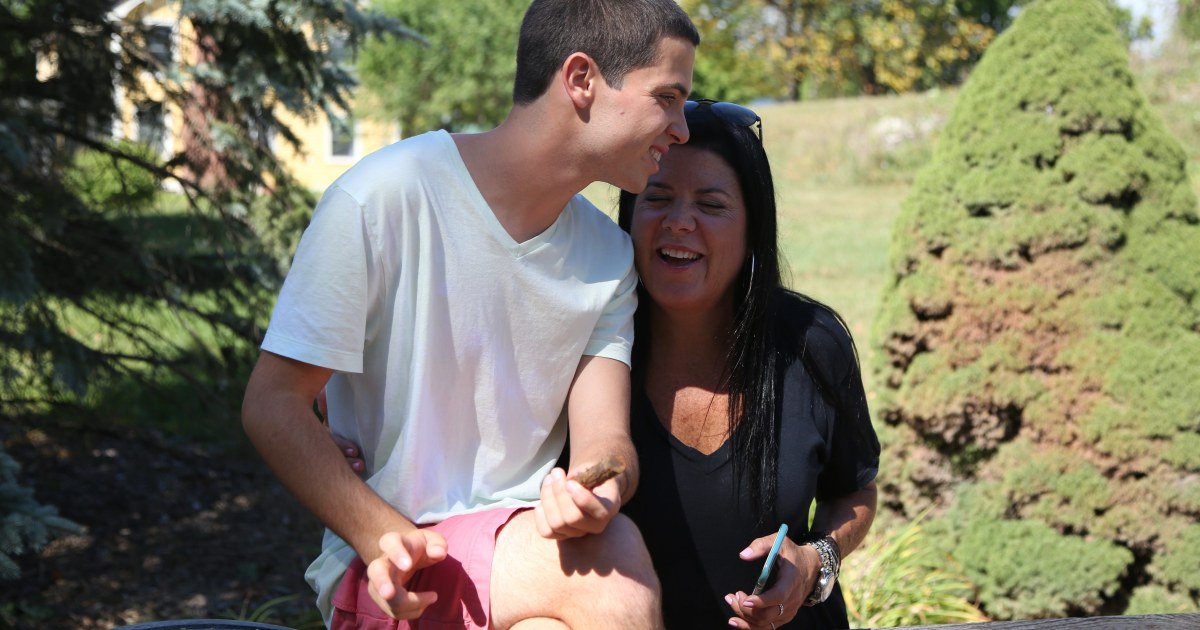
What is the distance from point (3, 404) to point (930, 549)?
3684mm

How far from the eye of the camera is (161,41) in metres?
4.78

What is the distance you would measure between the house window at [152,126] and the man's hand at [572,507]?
11.6 feet

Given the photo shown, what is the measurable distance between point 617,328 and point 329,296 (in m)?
0.62

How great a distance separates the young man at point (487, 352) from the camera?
6.31 feet

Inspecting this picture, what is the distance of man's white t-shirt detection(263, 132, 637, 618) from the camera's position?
195 cm

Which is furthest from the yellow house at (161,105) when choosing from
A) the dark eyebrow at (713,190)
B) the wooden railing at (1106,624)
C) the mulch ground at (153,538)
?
the wooden railing at (1106,624)

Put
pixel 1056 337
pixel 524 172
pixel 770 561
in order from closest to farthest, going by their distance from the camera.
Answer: pixel 524 172 < pixel 770 561 < pixel 1056 337

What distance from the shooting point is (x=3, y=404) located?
181 inches

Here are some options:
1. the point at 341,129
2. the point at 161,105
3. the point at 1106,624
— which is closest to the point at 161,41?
the point at 161,105

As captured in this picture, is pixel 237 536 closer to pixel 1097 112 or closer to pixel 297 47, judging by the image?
pixel 297 47

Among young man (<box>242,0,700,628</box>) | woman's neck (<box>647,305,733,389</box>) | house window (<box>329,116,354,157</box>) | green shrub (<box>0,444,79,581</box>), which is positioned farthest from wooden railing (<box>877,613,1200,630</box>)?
house window (<box>329,116,354,157</box>)

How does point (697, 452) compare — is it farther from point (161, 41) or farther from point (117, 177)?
point (117, 177)

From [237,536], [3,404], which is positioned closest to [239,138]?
[3,404]

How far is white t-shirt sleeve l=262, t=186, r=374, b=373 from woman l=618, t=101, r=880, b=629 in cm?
75
